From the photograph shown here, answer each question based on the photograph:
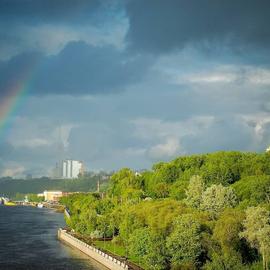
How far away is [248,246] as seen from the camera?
5309 centimetres

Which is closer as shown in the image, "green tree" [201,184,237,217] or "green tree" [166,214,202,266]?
"green tree" [166,214,202,266]

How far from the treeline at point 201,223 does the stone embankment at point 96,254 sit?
7.42 feet

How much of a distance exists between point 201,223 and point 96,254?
18837mm

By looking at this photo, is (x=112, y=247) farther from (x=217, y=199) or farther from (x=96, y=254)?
(x=217, y=199)

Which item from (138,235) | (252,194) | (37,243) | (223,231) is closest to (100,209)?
(37,243)

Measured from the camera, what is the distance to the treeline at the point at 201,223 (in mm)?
51312

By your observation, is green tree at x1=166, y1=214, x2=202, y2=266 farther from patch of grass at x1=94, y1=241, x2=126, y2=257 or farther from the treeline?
patch of grass at x1=94, y1=241, x2=126, y2=257

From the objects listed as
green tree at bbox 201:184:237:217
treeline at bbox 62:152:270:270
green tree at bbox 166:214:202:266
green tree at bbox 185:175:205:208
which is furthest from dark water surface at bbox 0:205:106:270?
green tree at bbox 185:175:205:208

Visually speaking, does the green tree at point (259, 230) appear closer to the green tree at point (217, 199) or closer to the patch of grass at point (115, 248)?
the patch of grass at point (115, 248)

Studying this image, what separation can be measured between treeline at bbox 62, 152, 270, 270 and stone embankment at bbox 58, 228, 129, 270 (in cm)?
226

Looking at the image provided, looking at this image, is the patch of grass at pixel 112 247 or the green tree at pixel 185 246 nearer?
the green tree at pixel 185 246

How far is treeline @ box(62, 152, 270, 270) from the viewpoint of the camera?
168 ft

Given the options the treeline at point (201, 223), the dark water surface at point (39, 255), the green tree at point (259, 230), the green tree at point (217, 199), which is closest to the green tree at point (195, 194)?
the treeline at point (201, 223)

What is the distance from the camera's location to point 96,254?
68750mm
